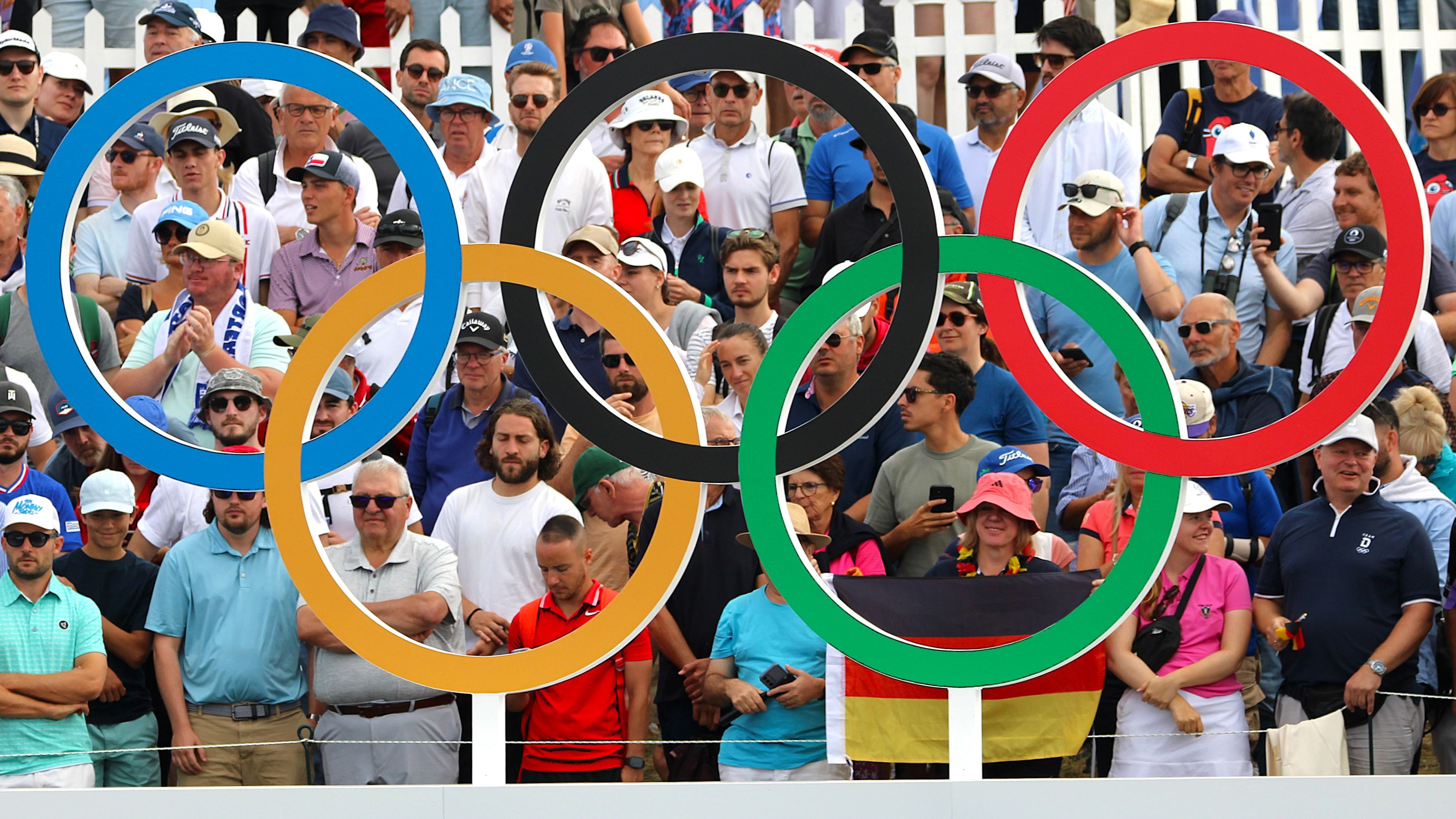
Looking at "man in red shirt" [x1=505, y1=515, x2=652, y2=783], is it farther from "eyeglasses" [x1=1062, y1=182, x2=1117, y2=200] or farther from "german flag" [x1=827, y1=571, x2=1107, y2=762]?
"eyeglasses" [x1=1062, y1=182, x2=1117, y2=200]

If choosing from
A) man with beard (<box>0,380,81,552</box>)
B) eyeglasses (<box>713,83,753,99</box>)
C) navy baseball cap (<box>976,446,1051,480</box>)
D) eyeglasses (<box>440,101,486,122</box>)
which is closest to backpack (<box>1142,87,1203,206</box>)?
eyeglasses (<box>713,83,753,99</box>)

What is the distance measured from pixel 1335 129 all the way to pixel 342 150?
559cm

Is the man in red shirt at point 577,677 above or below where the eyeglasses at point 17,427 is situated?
below

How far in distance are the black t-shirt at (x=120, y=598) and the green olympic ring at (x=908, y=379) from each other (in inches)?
120

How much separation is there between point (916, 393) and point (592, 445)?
1.51m

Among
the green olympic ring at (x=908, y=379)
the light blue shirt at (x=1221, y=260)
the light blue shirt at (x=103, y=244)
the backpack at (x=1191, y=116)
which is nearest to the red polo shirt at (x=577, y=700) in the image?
the green olympic ring at (x=908, y=379)

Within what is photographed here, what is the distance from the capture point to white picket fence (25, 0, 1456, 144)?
32.4 ft

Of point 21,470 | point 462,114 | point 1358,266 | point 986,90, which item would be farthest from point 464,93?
point 1358,266

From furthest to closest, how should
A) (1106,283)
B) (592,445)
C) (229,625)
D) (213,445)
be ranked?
(1106,283) → (592,445) → (213,445) → (229,625)

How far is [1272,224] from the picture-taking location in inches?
308

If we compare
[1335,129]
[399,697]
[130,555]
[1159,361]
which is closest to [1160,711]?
[1159,361]

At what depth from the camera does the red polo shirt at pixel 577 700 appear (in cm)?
649

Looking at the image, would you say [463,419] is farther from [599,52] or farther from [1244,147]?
[1244,147]

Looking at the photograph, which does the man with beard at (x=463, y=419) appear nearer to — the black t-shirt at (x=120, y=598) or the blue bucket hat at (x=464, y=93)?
the black t-shirt at (x=120, y=598)
